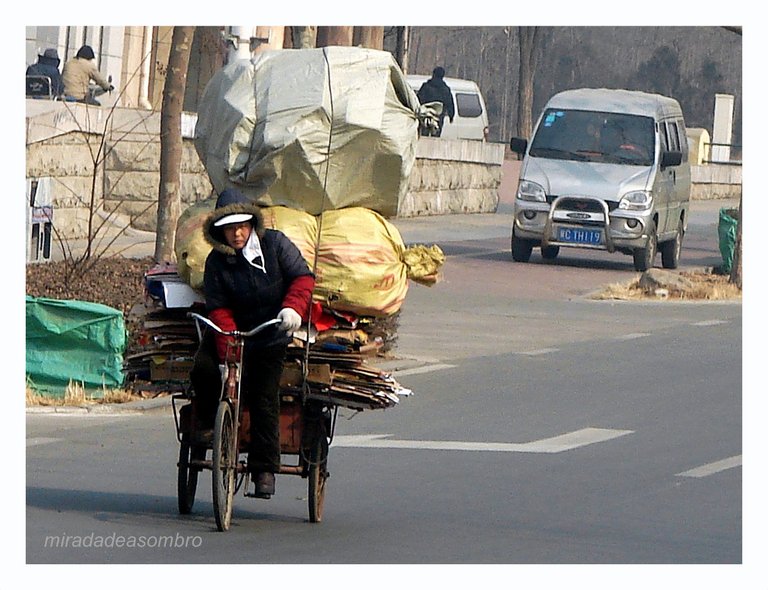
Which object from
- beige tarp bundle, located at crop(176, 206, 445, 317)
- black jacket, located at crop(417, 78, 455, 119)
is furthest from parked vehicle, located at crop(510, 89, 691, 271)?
beige tarp bundle, located at crop(176, 206, 445, 317)

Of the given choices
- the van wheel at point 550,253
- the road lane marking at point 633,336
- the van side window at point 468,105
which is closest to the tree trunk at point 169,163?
the road lane marking at point 633,336

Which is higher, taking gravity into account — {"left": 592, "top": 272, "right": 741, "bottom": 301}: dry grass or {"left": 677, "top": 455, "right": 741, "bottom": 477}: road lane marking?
{"left": 592, "top": 272, "right": 741, "bottom": 301}: dry grass

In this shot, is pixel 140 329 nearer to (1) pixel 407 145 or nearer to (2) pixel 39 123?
(1) pixel 407 145

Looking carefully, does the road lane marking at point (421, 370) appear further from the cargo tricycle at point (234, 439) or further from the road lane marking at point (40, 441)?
the cargo tricycle at point (234, 439)

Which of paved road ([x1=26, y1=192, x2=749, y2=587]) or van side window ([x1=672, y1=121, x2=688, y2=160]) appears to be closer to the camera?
paved road ([x1=26, y1=192, x2=749, y2=587])

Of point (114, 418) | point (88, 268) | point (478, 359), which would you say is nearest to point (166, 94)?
point (88, 268)

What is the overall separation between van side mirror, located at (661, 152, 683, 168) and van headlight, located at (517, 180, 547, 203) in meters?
1.99

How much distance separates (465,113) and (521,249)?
15.6 metres

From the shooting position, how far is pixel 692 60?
66812mm

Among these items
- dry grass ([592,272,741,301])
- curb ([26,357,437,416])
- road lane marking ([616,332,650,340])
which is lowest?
curb ([26,357,437,416])

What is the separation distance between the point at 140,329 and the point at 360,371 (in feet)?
4.12

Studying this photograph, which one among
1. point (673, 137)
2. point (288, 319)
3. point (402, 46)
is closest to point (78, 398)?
point (288, 319)

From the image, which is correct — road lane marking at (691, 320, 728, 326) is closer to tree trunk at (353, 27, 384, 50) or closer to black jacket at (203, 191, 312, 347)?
tree trunk at (353, 27, 384, 50)

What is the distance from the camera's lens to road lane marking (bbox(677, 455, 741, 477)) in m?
11.7
